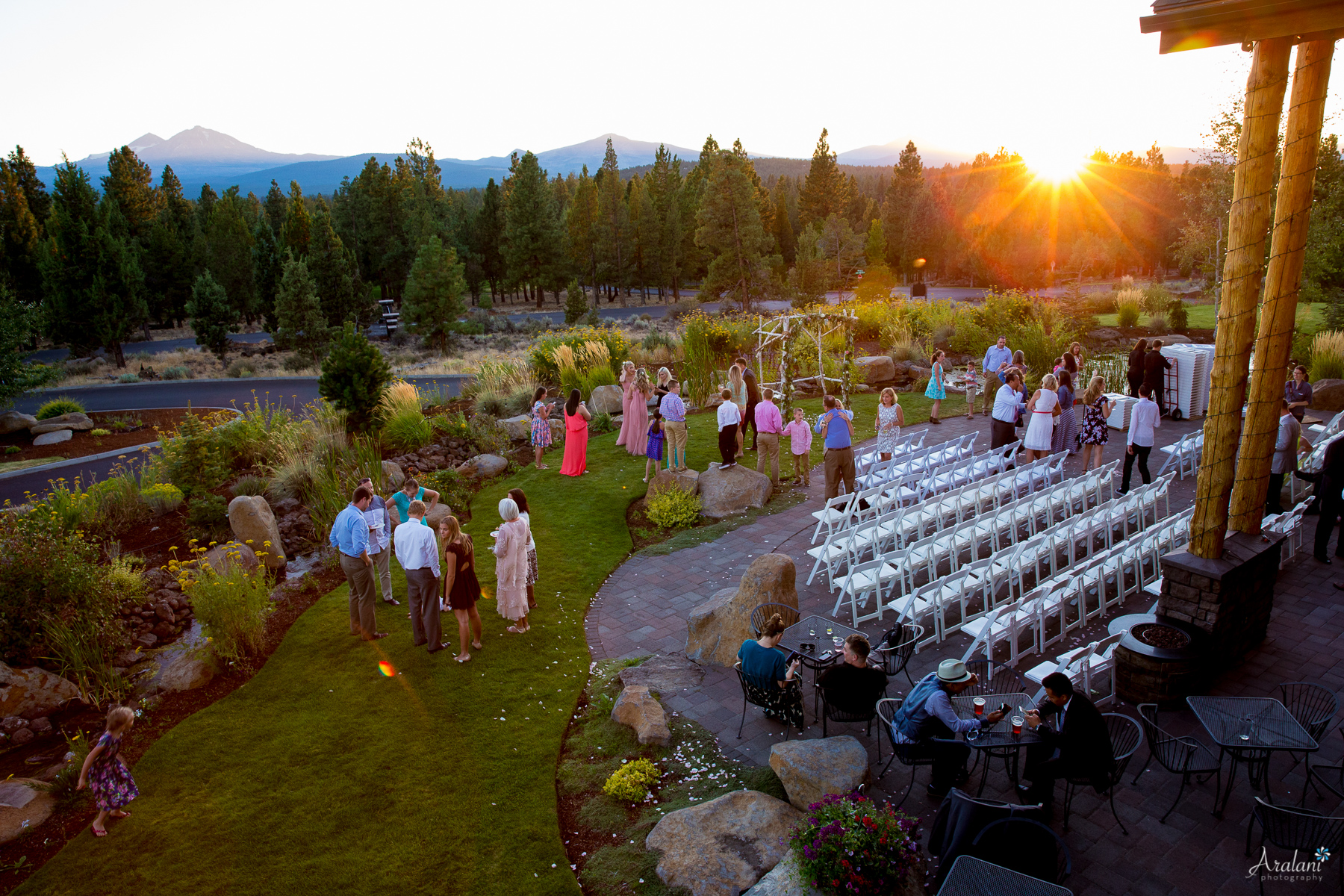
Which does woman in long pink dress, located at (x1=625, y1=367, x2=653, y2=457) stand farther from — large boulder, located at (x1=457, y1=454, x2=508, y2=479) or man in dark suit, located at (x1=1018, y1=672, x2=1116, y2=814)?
man in dark suit, located at (x1=1018, y1=672, x2=1116, y2=814)

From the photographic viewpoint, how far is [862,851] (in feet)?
13.3

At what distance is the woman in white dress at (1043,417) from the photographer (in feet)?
35.8

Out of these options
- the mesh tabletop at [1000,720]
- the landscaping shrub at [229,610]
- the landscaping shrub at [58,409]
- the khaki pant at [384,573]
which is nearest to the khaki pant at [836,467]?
the mesh tabletop at [1000,720]

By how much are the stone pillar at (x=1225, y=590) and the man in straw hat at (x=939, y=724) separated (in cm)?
224

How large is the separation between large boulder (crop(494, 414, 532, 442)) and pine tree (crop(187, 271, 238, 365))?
83.7 ft

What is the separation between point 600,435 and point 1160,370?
34.1 ft

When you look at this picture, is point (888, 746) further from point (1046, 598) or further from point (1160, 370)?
point (1160, 370)

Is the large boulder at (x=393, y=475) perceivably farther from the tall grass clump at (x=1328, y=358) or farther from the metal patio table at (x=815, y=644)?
the tall grass clump at (x=1328, y=358)

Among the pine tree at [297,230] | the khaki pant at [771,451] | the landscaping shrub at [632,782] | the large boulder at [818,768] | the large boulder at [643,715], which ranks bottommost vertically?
the landscaping shrub at [632,782]

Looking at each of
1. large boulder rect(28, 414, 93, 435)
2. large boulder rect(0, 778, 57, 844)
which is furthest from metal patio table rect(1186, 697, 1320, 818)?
large boulder rect(28, 414, 93, 435)

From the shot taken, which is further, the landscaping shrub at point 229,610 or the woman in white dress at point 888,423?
the woman in white dress at point 888,423

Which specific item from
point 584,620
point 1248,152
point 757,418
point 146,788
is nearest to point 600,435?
point 757,418

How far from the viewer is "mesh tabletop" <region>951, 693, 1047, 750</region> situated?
477 cm

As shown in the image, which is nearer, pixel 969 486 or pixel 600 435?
pixel 969 486
